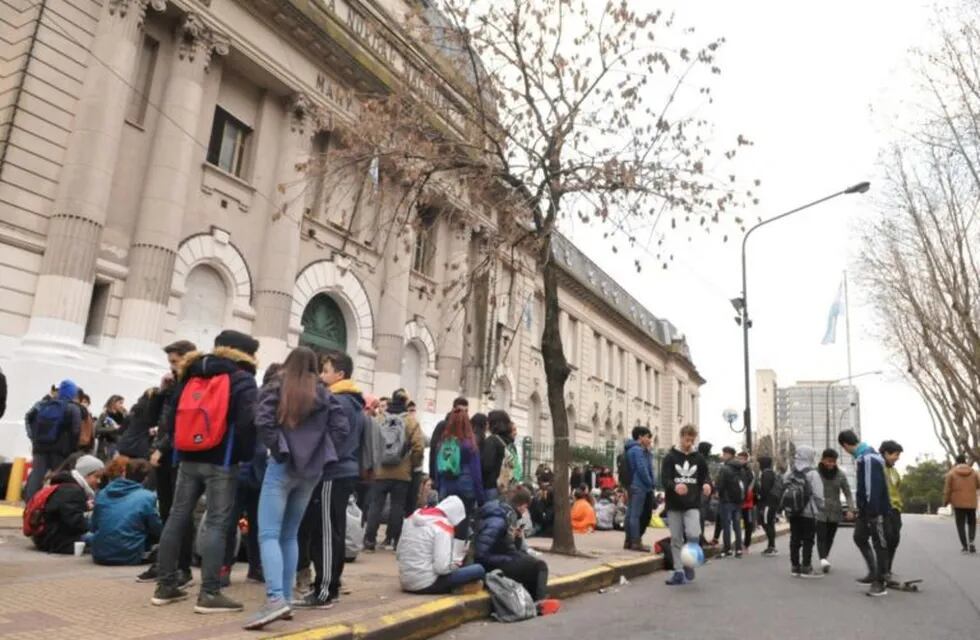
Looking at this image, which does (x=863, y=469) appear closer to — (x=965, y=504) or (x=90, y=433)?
(x=965, y=504)

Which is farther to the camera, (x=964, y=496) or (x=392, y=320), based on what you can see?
(x=392, y=320)

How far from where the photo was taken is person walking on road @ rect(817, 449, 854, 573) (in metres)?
9.79

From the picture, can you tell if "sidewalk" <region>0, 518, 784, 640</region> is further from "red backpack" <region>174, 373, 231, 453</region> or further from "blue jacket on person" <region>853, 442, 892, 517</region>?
"blue jacket on person" <region>853, 442, 892, 517</region>

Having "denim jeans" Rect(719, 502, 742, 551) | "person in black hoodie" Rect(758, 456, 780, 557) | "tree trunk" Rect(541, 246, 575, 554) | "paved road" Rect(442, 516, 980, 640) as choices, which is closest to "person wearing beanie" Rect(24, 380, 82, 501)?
"paved road" Rect(442, 516, 980, 640)

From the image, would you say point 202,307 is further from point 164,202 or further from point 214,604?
point 214,604

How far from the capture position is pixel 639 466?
1152 cm

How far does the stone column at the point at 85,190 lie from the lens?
40.3ft

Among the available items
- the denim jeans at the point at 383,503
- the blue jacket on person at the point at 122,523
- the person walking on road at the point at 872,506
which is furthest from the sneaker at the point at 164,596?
the person walking on road at the point at 872,506

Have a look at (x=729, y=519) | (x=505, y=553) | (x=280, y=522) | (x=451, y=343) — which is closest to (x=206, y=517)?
(x=280, y=522)

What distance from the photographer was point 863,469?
8.60 metres

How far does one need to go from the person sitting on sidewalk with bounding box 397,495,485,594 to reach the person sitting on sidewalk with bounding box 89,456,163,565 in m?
2.32

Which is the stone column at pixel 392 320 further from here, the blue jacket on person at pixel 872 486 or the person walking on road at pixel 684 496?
the blue jacket on person at pixel 872 486

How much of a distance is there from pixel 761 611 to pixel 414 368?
53.7 ft

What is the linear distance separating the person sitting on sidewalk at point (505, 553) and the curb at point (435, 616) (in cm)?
36
